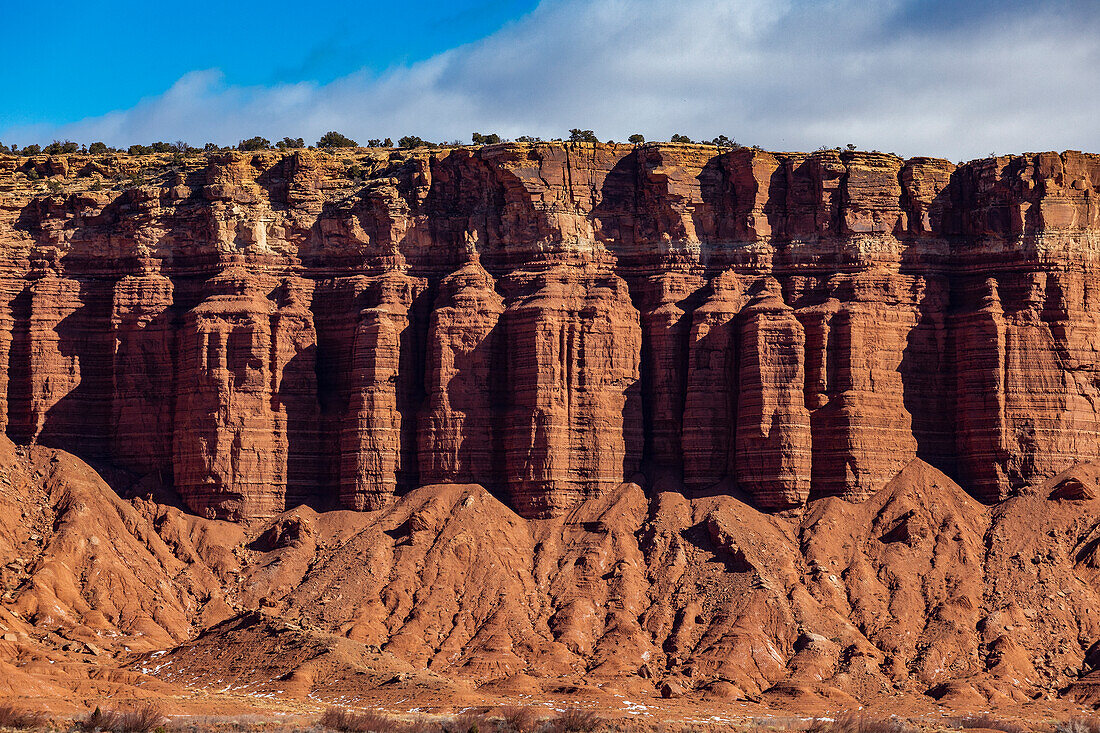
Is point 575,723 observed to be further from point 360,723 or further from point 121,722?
point 121,722

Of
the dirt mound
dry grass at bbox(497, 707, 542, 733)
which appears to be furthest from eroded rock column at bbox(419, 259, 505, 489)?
dry grass at bbox(497, 707, 542, 733)

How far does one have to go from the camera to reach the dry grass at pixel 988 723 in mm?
71812

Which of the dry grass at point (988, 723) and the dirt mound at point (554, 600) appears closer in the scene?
the dry grass at point (988, 723)

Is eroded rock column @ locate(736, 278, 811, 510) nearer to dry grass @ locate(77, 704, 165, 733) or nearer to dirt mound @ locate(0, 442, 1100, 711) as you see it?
dirt mound @ locate(0, 442, 1100, 711)

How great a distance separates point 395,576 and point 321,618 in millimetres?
4074

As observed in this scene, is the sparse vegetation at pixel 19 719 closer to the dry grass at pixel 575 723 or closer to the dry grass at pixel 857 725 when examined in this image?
the dry grass at pixel 575 723

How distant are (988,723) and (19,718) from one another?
34805 mm

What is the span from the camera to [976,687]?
77.5 metres

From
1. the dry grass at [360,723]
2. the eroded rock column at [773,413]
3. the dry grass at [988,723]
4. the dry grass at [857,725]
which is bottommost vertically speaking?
the dry grass at [988,723]

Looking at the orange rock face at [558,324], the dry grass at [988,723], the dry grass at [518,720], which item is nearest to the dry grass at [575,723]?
the dry grass at [518,720]

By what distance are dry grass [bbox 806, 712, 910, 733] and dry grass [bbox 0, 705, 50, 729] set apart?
2642cm

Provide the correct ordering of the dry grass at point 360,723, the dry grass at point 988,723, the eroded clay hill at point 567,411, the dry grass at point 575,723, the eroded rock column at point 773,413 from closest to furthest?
the dry grass at point 360,723, the dry grass at point 575,723, the dry grass at point 988,723, the eroded clay hill at point 567,411, the eroded rock column at point 773,413

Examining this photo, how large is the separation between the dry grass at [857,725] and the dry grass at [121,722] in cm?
2274

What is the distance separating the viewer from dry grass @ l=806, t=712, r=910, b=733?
69938 millimetres
